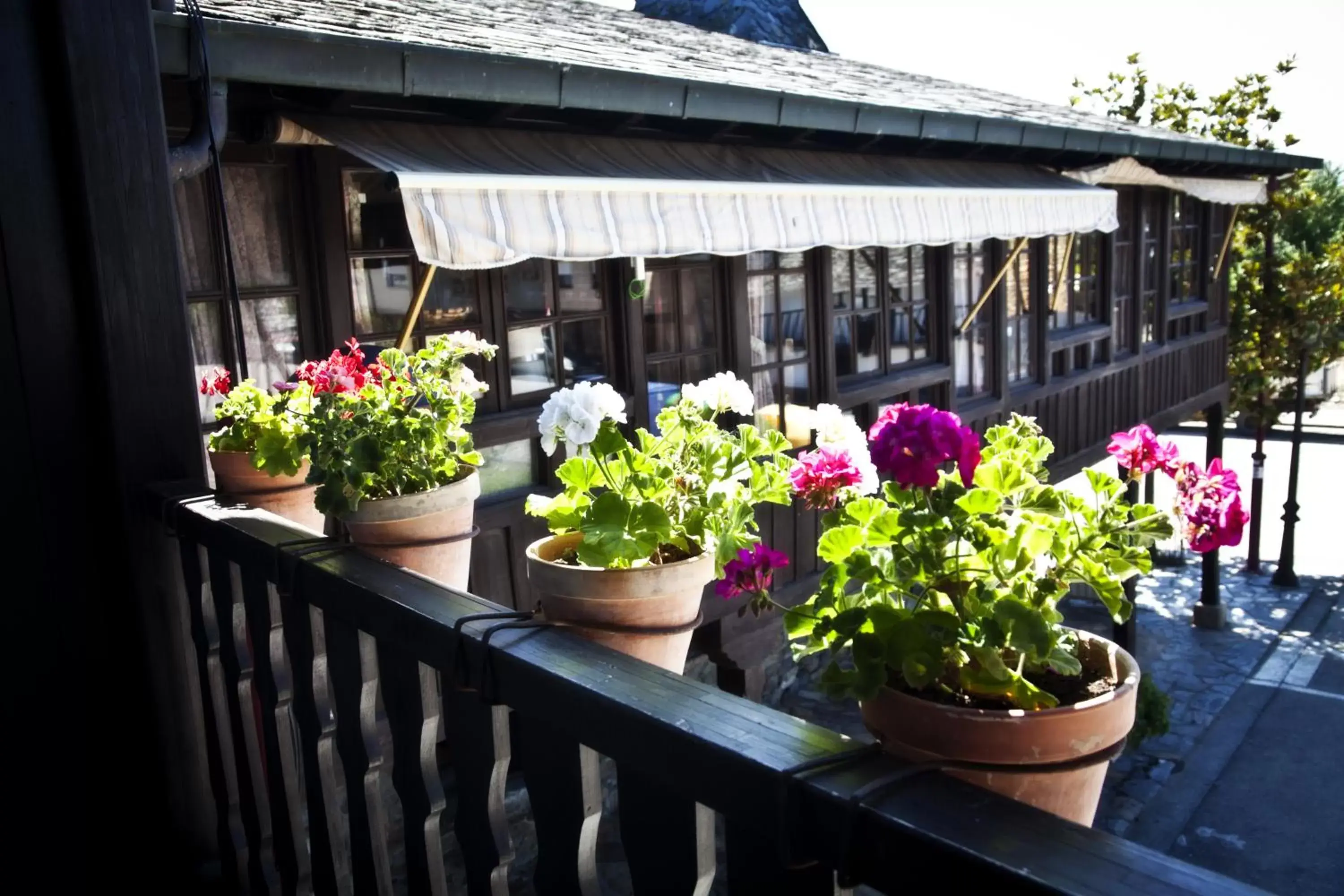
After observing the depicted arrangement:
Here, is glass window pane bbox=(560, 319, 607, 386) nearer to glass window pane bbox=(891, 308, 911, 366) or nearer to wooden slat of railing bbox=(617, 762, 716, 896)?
glass window pane bbox=(891, 308, 911, 366)

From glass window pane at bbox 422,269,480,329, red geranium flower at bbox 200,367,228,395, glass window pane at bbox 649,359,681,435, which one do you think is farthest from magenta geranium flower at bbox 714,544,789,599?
glass window pane at bbox 649,359,681,435

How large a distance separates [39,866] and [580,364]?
3.82 m

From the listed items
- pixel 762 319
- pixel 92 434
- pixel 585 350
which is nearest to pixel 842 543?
pixel 92 434

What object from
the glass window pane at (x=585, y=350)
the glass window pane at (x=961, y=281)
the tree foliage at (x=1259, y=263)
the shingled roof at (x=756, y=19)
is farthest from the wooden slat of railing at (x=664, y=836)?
the shingled roof at (x=756, y=19)

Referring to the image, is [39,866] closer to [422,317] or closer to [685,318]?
[422,317]

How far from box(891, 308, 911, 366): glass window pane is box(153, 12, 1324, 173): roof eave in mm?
1551

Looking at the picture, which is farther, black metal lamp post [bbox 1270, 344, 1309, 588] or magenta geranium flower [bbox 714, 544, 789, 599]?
black metal lamp post [bbox 1270, 344, 1309, 588]

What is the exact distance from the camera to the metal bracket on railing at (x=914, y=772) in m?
0.91

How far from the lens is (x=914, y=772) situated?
97 cm

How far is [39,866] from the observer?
2.09 meters

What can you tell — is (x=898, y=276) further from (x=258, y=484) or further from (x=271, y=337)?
(x=258, y=484)

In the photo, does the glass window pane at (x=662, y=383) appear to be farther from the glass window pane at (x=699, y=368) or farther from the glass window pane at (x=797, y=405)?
the glass window pane at (x=797, y=405)

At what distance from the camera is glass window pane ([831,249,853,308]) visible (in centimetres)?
736

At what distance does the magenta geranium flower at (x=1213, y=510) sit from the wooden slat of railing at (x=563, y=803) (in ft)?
2.60
